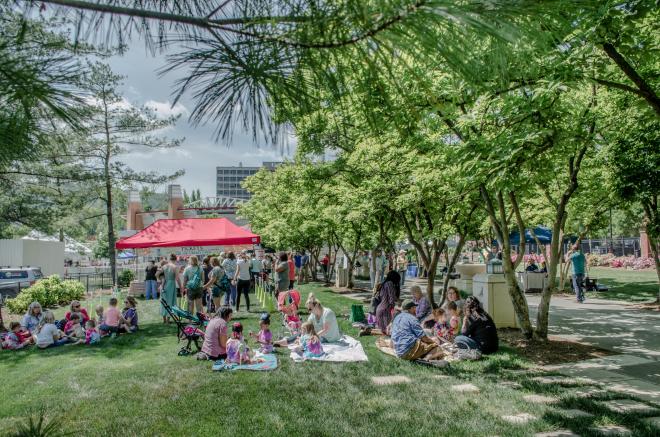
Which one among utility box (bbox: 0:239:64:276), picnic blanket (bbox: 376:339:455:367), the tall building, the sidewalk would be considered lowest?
the sidewalk

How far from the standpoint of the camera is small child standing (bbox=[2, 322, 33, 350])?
32.6 ft

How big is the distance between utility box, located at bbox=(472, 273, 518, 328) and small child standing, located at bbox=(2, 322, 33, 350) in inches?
422

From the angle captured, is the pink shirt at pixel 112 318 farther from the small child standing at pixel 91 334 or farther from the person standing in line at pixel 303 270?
the person standing in line at pixel 303 270

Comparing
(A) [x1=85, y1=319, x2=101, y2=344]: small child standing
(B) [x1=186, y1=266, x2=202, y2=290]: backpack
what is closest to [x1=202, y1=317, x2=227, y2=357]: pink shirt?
(A) [x1=85, y1=319, x2=101, y2=344]: small child standing

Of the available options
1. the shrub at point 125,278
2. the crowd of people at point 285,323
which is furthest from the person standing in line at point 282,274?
the shrub at point 125,278

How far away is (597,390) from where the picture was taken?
6156 mm

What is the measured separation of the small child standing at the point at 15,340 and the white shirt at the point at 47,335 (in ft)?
1.50

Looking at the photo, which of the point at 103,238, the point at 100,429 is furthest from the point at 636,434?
the point at 103,238

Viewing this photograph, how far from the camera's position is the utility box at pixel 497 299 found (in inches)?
431

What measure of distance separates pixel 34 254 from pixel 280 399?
25.5 meters

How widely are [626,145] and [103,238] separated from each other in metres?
74.3

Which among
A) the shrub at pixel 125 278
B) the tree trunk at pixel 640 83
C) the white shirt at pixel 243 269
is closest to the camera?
the tree trunk at pixel 640 83

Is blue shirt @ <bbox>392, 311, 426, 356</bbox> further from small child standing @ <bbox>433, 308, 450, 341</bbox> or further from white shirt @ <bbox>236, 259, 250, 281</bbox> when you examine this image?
white shirt @ <bbox>236, 259, 250, 281</bbox>

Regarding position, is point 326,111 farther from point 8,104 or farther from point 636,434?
point 636,434
